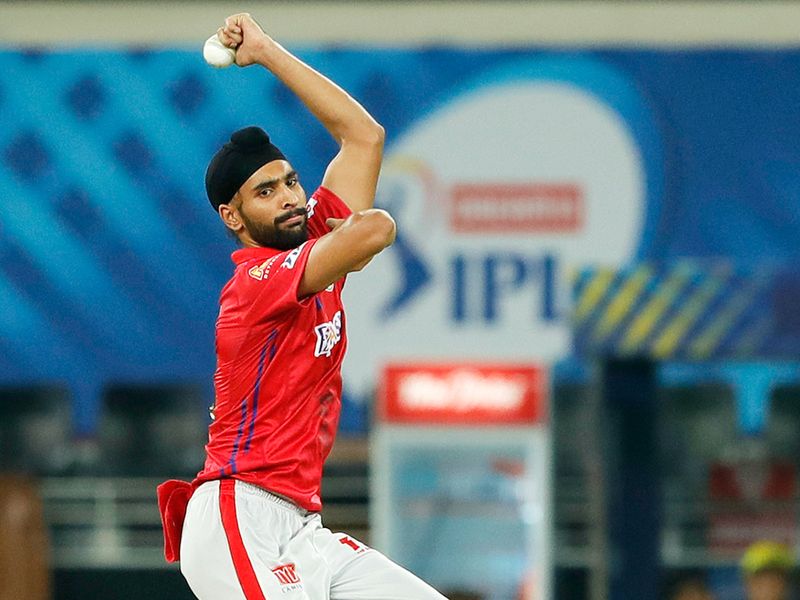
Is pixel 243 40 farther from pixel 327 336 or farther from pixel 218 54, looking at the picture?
pixel 327 336

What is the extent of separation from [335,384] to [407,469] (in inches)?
217

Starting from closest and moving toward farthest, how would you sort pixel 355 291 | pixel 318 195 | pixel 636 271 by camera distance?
pixel 318 195
pixel 636 271
pixel 355 291

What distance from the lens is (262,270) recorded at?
5.29m

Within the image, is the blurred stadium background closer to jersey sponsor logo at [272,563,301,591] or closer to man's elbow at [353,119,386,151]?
man's elbow at [353,119,386,151]

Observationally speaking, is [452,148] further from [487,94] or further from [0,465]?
[0,465]

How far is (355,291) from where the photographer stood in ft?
40.7

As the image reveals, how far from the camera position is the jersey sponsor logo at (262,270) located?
17.3ft

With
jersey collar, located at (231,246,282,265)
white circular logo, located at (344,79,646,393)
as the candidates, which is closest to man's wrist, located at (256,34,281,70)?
jersey collar, located at (231,246,282,265)

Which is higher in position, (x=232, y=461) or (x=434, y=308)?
(x=434, y=308)

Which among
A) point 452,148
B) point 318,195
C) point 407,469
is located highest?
point 452,148

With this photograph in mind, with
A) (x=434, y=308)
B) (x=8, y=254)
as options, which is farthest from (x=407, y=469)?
(x=8, y=254)

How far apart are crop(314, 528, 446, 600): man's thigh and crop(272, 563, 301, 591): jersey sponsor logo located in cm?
13

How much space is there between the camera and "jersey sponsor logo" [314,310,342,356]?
5.38 metres

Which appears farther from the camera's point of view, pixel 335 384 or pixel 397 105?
pixel 397 105
